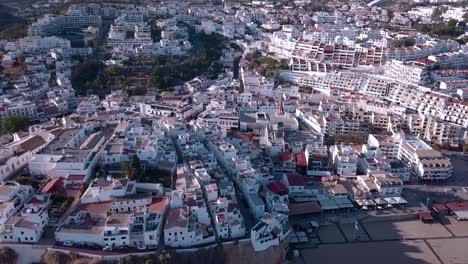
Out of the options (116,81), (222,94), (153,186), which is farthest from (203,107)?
(153,186)

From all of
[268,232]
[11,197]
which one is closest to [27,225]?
[11,197]

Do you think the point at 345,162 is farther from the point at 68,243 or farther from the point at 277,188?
the point at 68,243

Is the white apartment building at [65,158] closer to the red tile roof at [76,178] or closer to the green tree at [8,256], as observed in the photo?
the red tile roof at [76,178]

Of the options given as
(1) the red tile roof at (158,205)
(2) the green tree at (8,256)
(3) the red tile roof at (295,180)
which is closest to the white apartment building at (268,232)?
(3) the red tile roof at (295,180)

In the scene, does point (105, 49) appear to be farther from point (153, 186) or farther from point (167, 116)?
point (153, 186)

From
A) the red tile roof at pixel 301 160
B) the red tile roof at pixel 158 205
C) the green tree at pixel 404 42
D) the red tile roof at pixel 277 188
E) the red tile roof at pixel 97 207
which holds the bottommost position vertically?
the red tile roof at pixel 277 188
